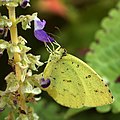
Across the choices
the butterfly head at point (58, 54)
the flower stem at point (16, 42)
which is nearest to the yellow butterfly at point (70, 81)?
the butterfly head at point (58, 54)

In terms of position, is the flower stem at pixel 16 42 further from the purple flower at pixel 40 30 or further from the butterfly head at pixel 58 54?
the butterfly head at pixel 58 54

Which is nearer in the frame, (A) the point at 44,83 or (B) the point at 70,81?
(A) the point at 44,83

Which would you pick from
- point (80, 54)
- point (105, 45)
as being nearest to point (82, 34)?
point (80, 54)

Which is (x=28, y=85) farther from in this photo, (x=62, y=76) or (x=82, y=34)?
(x=82, y=34)

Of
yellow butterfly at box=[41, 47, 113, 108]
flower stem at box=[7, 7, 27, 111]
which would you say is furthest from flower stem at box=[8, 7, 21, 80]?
yellow butterfly at box=[41, 47, 113, 108]

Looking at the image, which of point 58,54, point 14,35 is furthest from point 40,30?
point 58,54

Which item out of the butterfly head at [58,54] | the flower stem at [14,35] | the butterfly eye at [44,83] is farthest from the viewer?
the butterfly head at [58,54]

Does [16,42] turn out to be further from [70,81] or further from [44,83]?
[70,81]

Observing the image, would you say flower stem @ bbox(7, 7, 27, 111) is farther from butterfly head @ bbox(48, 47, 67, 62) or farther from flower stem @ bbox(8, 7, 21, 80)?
butterfly head @ bbox(48, 47, 67, 62)
